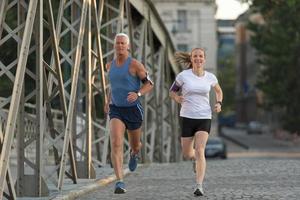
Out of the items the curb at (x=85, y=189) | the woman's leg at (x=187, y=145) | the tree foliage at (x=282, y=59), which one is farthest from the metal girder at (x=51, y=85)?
the tree foliage at (x=282, y=59)

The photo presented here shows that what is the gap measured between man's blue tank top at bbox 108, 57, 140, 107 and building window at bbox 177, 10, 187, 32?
77013 millimetres

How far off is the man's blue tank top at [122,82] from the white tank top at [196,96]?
690 millimetres

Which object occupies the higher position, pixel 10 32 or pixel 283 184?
pixel 10 32

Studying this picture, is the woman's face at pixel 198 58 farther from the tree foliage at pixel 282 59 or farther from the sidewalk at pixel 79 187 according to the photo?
the tree foliage at pixel 282 59

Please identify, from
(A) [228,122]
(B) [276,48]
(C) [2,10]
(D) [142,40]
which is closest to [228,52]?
(A) [228,122]

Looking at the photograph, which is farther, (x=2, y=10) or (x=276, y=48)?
(x=276, y=48)

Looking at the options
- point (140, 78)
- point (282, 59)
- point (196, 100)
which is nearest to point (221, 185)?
point (196, 100)

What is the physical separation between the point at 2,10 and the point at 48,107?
2556 millimetres

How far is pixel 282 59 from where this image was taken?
185 feet

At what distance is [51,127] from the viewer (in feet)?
40.0

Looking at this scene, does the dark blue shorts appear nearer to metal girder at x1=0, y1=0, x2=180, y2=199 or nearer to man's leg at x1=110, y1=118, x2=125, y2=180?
man's leg at x1=110, y1=118, x2=125, y2=180

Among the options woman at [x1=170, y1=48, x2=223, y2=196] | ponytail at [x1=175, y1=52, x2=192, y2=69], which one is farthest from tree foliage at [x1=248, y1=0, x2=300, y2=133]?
woman at [x1=170, y1=48, x2=223, y2=196]

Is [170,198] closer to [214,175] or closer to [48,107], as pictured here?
[48,107]

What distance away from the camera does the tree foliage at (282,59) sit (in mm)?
55594
